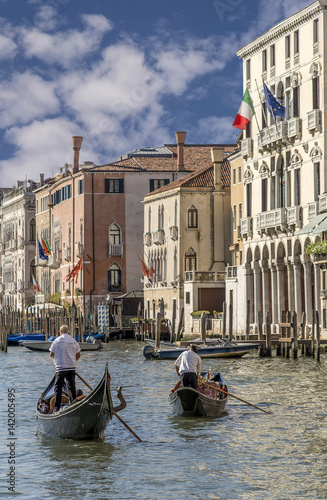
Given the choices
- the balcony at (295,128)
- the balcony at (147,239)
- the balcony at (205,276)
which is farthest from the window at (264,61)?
the balcony at (147,239)

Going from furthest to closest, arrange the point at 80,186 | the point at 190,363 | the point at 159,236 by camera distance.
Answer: the point at 80,186 < the point at 159,236 < the point at 190,363

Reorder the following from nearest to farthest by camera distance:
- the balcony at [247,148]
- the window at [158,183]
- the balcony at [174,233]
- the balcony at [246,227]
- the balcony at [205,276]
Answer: the balcony at [247,148] → the balcony at [246,227] → the balcony at [205,276] → the balcony at [174,233] → the window at [158,183]

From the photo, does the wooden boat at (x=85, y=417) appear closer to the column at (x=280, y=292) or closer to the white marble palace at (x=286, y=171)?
the white marble palace at (x=286, y=171)

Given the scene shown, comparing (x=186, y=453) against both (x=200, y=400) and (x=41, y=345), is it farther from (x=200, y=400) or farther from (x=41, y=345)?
(x=41, y=345)

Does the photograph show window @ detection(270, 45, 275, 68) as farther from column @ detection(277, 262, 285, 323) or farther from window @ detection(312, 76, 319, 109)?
column @ detection(277, 262, 285, 323)

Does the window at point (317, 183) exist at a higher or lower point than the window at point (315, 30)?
lower

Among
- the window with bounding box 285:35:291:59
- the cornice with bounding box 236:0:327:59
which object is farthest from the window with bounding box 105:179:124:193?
the window with bounding box 285:35:291:59

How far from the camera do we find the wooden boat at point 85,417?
16.6m

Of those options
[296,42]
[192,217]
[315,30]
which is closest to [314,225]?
[315,30]

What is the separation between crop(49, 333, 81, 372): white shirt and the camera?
681 inches

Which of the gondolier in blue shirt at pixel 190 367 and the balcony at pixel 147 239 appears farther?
the balcony at pixel 147 239

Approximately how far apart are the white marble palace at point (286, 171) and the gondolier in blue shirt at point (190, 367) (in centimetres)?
1713

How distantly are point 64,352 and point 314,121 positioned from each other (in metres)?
24.5

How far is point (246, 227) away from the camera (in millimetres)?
47219
